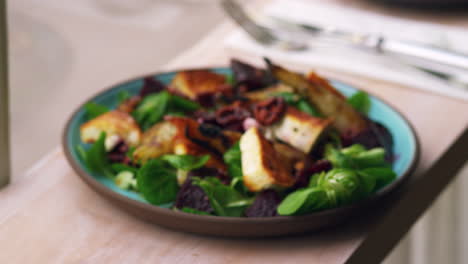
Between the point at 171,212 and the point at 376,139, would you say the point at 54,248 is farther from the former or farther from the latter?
the point at 376,139

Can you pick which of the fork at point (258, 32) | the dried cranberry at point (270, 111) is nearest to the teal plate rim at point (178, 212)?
the dried cranberry at point (270, 111)

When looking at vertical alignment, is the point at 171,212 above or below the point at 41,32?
above

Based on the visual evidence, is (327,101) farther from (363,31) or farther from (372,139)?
(363,31)

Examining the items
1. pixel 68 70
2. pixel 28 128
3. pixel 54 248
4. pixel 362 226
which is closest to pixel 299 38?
pixel 362 226

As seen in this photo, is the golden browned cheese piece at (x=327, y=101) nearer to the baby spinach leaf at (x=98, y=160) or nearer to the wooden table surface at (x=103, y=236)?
the wooden table surface at (x=103, y=236)

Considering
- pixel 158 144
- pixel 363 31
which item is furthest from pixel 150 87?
pixel 363 31

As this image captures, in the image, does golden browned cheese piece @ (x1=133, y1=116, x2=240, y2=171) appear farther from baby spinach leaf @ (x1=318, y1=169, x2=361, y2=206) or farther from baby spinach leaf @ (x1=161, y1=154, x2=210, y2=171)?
baby spinach leaf @ (x1=318, y1=169, x2=361, y2=206)
